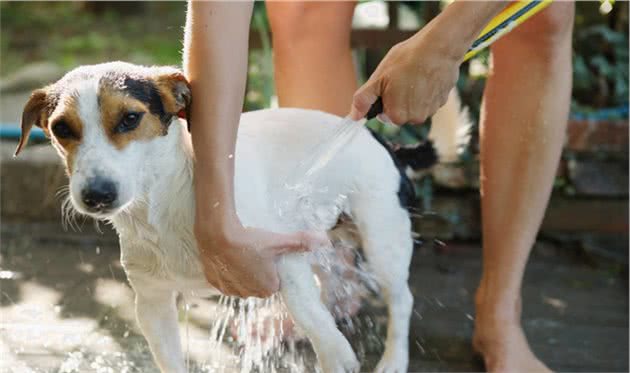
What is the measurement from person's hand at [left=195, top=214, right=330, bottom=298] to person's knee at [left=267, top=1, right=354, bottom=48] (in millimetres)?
897

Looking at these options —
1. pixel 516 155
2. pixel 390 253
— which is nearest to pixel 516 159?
pixel 516 155

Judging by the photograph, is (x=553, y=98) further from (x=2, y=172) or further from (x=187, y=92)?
(x=2, y=172)

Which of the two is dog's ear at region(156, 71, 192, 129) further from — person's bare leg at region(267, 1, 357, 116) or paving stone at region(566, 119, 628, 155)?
paving stone at region(566, 119, 628, 155)

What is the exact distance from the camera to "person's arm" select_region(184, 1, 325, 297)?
2148mm

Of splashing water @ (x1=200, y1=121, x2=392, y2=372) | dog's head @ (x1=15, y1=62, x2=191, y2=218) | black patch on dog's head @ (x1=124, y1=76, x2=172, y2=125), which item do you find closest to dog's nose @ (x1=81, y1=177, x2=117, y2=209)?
dog's head @ (x1=15, y1=62, x2=191, y2=218)

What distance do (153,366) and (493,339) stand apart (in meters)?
0.99

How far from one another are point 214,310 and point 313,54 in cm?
91

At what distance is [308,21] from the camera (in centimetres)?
294

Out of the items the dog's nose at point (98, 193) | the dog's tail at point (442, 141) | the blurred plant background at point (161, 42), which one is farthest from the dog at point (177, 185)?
the blurred plant background at point (161, 42)

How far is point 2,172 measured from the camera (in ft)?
13.4

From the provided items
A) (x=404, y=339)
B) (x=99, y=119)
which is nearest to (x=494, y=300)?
(x=404, y=339)

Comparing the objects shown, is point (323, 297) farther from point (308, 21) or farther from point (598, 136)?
point (598, 136)

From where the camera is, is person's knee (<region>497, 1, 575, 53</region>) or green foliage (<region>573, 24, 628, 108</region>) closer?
person's knee (<region>497, 1, 575, 53</region>)

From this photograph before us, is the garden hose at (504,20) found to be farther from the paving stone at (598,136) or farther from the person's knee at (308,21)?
the paving stone at (598,136)
